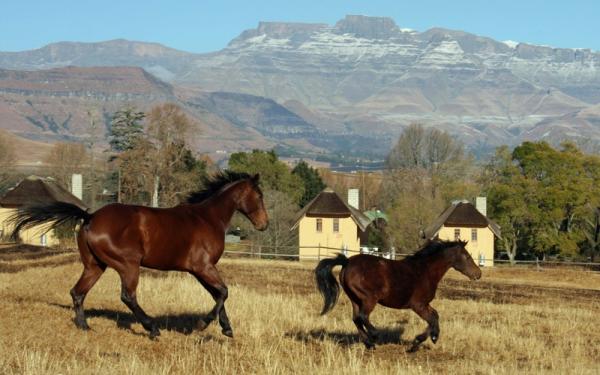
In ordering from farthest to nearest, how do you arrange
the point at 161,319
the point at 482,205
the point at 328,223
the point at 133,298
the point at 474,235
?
the point at 328,223, the point at 482,205, the point at 474,235, the point at 161,319, the point at 133,298

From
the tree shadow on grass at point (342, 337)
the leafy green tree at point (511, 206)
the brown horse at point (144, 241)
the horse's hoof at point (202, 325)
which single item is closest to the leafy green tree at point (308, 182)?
the leafy green tree at point (511, 206)

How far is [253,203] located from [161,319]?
2503 millimetres

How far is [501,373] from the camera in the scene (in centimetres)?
1380

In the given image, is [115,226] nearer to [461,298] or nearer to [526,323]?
[526,323]

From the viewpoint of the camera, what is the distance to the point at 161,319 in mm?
18203

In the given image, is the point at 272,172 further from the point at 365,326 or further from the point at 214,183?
the point at 365,326

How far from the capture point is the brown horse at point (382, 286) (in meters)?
15.9

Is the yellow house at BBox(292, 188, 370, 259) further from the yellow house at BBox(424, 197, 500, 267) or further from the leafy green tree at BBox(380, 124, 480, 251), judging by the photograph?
the yellow house at BBox(424, 197, 500, 267)

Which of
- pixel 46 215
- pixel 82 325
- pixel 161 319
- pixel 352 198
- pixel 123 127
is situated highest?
pixel 123 127

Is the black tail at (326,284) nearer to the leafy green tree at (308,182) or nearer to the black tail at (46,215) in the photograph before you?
the black tail at (46,215)

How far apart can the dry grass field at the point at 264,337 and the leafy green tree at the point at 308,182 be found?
92556 mm

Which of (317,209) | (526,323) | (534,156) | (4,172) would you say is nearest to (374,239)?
(317,209)

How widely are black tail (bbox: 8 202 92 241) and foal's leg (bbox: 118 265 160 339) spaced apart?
4.56ft

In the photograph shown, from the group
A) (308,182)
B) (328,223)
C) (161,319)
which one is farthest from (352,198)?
(161,319)
